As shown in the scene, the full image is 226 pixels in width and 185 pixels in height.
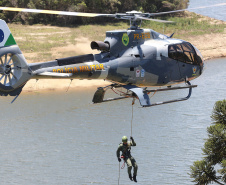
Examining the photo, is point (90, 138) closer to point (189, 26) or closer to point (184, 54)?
point (184, 54)

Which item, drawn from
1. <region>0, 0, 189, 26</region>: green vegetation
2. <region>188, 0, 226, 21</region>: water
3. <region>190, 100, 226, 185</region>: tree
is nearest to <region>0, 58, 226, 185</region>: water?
<region>190, 100, 226, 185</region>: tree

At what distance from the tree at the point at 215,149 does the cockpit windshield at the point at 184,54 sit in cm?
310

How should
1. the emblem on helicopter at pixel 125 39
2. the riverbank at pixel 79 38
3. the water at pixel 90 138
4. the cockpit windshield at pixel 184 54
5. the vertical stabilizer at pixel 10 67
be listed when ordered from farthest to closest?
the riverbank at pixel 79 38
the water at pixel 90 138
the cockpit windshield at pixel 184 54
the emblem on helicopter at pixel 125 39
the vertical stabilizer at pixel 10 67

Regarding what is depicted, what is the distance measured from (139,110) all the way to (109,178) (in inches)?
640

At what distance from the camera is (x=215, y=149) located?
3189cm

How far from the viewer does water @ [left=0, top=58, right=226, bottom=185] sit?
43.0 meters

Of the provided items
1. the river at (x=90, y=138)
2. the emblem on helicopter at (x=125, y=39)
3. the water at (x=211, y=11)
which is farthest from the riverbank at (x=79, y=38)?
the emblem on helicopter at (x=125, y=39)

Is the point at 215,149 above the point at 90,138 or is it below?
above

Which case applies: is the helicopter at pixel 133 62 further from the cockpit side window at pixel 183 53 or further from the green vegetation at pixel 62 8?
the green vegetation at pixel 62 8

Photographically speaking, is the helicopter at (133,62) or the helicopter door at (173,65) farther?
the helicopter door at (173,65)

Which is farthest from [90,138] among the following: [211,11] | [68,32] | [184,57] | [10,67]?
[211,11]

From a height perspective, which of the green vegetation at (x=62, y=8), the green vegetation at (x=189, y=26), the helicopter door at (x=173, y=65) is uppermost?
the helicopter door at (x=173, y=65)

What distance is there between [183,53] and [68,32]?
1761 inches

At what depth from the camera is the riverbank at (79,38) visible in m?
63.7
